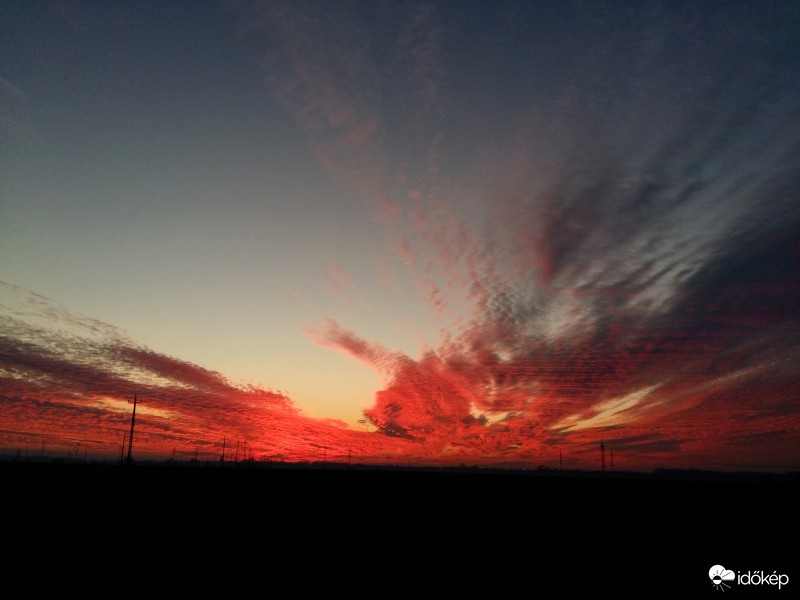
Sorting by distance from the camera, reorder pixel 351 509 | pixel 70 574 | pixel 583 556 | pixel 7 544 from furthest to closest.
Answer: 1. pixel 351 509
2. pixel 583 556
3. pixel 7 544
4. pixel 70 574

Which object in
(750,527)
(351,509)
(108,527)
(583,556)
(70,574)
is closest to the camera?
(70,574)

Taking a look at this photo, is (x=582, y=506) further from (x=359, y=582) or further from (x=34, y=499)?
(x=34, y=499)

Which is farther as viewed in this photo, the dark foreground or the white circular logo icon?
the white circular logo icon

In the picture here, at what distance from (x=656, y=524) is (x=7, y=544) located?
35.3 metres

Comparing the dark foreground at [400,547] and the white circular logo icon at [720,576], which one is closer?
the dark foreground at [400,547]

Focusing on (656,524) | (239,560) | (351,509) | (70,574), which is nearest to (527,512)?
(656,524)

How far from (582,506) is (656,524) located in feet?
40.5

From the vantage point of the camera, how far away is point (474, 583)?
636 inches

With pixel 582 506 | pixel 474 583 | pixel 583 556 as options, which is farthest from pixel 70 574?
pixel 582 506

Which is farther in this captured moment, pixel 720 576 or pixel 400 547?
pixel 400 547

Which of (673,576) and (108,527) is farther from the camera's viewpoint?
(108,527)

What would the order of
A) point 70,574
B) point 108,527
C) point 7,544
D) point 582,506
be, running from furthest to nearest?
point 582,506 → point 108,527 → point 7,544 → point 70,574

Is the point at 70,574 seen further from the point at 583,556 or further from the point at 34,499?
the point at 34,499

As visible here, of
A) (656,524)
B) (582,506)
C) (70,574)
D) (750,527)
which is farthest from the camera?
(582,506)
